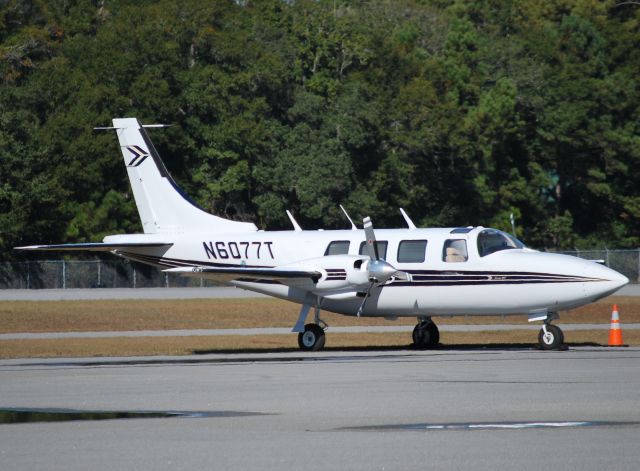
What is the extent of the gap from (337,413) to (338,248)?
12.6 metres

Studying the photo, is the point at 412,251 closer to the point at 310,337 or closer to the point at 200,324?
the point at 310,337

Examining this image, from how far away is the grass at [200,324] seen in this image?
28891 millimetres

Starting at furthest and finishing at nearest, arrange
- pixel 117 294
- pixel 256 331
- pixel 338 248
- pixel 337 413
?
pixel 117 294 → pixel 256 331 → pixel 338 248 → pixel 337 413

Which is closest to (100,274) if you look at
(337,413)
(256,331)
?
(256,331)

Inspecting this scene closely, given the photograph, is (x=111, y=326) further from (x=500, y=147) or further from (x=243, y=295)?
(x=500, y=147)

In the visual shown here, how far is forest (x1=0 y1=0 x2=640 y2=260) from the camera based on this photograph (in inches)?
2594

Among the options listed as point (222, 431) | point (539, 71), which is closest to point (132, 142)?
point (222, 431)

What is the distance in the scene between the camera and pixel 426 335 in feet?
90.5

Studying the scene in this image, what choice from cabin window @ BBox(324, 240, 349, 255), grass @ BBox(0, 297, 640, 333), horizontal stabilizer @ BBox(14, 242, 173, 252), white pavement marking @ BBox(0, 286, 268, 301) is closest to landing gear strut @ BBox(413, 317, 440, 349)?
cabin window @ BBox(324, 240, 349, 255)

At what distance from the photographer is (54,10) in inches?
3268

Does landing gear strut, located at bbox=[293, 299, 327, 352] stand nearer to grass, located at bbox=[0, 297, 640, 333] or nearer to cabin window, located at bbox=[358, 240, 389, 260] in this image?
cabin window, located at bbox=[358, 240, 389, 260]

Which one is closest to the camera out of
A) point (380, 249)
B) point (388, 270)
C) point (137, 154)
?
point (388, 270)

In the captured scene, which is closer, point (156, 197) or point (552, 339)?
point (552, 339)

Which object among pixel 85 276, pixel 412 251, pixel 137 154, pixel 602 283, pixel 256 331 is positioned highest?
pixel 137 154
